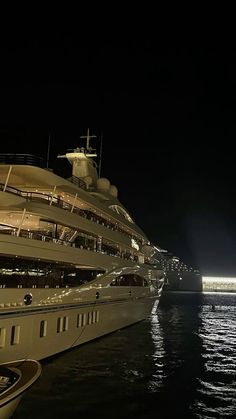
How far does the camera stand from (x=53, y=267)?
26.7 meters

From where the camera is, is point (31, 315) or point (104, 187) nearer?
point (31, 315)

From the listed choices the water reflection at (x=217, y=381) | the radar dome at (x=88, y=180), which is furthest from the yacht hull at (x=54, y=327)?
the radar dome at (x=88, y=180)

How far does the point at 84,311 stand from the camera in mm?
28469

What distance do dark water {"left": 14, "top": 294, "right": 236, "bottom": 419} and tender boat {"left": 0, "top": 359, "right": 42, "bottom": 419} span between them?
40.1 inches

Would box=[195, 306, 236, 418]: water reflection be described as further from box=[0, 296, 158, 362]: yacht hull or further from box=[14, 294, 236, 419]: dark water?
box=[0, 296, 158, 362]: yacht hull

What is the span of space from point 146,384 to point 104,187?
85.3 ft

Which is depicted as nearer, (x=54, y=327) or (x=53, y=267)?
(x=54, y=327)

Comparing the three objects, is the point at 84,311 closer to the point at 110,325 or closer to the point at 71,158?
the point at 110,325

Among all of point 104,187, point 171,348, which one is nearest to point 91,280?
point 171,348

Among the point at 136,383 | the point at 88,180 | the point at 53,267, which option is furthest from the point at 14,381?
the point at 88,180

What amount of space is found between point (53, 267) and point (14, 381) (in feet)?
40.6

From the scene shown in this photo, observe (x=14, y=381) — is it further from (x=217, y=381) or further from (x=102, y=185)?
(x=102, y=185)

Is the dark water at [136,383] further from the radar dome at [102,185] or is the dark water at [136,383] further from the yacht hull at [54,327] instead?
the radar dome at [102,185]

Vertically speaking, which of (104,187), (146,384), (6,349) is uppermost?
(104,187)
